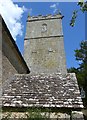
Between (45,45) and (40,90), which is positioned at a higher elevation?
(45,45)

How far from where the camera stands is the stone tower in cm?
2600

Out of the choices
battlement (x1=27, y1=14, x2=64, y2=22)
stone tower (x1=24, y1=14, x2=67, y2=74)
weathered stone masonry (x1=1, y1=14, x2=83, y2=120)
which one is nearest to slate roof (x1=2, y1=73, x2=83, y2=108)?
weathered stone masonry (x1=1, y1=14, x2=83, y2=120)

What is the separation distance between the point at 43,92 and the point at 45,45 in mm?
18730

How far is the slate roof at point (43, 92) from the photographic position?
8.84m

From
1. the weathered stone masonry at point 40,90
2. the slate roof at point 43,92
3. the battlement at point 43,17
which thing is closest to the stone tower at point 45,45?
the battlement at point 43,17

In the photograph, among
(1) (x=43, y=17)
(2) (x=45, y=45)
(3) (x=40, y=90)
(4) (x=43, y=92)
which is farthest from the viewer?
(1) (x=43, y=17)

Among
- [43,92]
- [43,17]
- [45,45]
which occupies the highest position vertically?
[43,17]

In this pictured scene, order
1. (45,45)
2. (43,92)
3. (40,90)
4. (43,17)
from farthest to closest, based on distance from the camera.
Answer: (43,17) → (45,45) → (40,90) → (43,92)

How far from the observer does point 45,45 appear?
92.7ft

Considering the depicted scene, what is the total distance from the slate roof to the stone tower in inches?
509

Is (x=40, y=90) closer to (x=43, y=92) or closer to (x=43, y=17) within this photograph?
(x=43, y=92)

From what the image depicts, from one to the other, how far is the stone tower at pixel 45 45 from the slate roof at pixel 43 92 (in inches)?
509

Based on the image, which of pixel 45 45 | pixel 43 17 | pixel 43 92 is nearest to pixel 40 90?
pixel 43 92

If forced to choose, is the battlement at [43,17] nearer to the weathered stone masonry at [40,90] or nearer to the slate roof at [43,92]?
the weathered stone masonry at [40,90]
